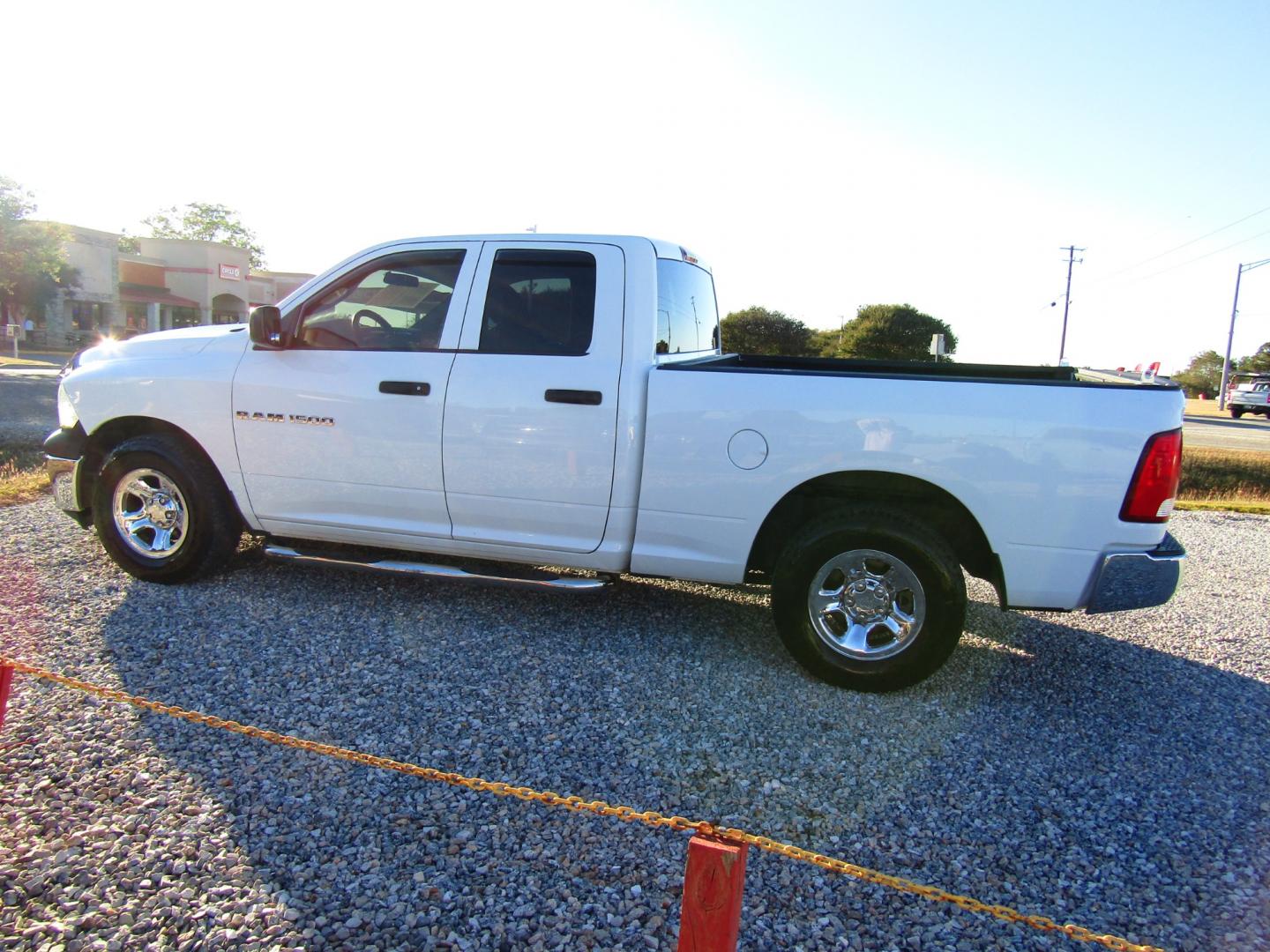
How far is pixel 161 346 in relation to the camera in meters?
4.83

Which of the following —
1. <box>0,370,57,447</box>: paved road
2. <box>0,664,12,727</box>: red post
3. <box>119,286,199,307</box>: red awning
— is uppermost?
<box>119,286,199,307</box>: red awning

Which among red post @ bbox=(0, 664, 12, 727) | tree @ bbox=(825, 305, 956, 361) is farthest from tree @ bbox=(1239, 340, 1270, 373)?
red post @ bbox=(0, 664, 12, 727)

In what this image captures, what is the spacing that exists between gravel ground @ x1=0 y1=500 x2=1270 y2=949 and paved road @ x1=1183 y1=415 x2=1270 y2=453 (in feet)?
48.8

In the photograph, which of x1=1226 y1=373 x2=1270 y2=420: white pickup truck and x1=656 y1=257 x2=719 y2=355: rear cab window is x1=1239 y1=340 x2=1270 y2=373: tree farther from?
x1=656 y1=257 x2=719 y2=355: rear cab window

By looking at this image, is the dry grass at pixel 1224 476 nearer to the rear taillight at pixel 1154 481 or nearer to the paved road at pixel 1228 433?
the paved road at pixel 1228 433

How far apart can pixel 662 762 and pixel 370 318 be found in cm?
279

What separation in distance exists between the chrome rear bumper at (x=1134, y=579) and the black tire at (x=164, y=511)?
441 centimetres

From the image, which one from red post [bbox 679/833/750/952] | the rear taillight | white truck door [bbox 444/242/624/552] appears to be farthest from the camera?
white truck door [bbox 444/242/624/552]

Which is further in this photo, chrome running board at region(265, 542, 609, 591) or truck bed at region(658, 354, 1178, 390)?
truck bed at region(658, 354, 1178, 390)

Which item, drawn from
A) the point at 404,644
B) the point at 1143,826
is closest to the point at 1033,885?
the point at 1143,826

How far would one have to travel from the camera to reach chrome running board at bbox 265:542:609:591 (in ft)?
13.6

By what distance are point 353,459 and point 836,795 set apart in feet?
9.38

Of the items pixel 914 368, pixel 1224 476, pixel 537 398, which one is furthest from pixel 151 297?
pixel 914 368

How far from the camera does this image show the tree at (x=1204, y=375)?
5709cm
